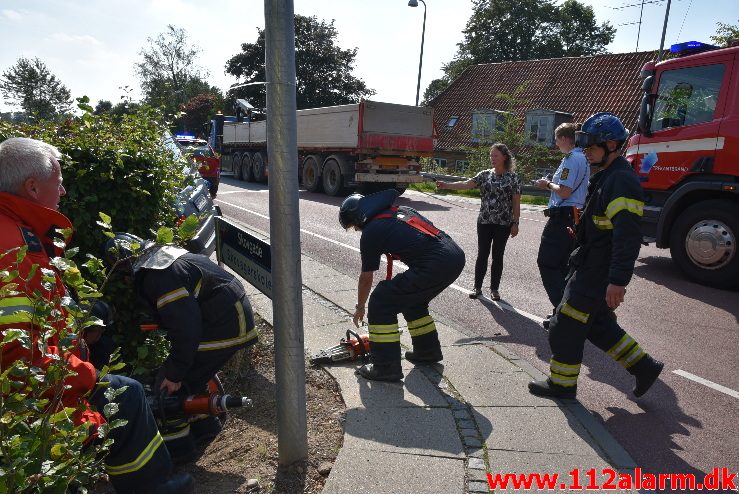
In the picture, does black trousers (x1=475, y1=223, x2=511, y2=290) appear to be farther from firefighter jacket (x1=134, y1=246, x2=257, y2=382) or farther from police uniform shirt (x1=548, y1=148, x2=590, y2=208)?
firefighter jacket (x1=134, y1=246, x2=257, y2=382)

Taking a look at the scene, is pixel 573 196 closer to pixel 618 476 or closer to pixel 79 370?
pixel 618 476

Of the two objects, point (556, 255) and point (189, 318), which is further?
point (556, 255)

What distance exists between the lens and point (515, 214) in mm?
6191

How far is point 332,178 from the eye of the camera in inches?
710

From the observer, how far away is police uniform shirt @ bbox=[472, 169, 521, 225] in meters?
6.14

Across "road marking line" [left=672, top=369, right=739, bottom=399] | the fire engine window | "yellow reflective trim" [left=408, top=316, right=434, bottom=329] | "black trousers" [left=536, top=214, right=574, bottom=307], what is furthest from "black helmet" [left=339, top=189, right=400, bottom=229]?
the fire engine window

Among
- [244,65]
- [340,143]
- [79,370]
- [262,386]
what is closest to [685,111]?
[262,386]

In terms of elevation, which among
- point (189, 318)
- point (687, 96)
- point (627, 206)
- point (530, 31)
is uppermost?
point (530, 31)

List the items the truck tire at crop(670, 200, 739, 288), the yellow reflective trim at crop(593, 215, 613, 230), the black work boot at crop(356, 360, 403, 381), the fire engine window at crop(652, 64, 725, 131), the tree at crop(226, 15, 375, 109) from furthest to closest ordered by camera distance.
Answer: the tree at crop(226, 15, 375, 109)
the fire engine window at crop(652, 64, 725, 131)
the truck tire at crop(670, 200, 739, 288)
the black work boot at crop(356, 360, 403, 381)
the yellow reflective trim at crop(593, 215, 613, 230)

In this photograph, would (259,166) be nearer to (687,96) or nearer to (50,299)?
(687,96)

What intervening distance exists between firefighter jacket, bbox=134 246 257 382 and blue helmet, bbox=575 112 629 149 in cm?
247

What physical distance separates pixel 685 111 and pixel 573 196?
3.51 meters

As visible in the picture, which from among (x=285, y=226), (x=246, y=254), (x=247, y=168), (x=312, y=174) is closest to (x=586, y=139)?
(x=285, y=226)

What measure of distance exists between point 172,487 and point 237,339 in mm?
972
